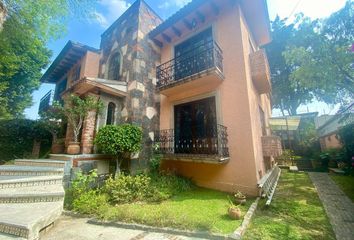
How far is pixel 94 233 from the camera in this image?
364 cm

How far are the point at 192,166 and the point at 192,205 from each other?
2.73m

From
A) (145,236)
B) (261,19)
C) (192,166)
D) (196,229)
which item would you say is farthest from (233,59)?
(145,236)

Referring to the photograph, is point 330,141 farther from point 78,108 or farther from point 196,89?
point 78,108

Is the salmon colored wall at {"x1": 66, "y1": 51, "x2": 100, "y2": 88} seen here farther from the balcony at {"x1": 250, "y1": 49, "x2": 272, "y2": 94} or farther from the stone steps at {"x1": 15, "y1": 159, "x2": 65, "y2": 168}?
the balcony at {"x1": 250, "y1": 49, "x2": 272, "y2": 94}

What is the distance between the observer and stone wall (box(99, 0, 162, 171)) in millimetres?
8289

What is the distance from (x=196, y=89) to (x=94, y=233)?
657 cm

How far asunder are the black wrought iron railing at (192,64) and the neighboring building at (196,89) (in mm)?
47

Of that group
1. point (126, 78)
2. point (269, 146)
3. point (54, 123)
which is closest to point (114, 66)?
point (126, 78)

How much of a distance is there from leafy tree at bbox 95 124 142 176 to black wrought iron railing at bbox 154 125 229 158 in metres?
1.71

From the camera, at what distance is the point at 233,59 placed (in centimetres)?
752

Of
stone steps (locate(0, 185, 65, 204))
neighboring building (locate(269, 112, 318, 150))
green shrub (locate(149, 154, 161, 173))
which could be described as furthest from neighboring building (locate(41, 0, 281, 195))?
neighboring building (locate(269, 112, 318, 150))

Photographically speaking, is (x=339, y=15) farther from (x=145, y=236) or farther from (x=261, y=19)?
(x=145, y=236)

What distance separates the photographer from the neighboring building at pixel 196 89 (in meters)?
6.86

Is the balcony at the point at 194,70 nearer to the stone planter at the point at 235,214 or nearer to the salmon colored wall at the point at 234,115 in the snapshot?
the salmon colored wall at the point at 234,115
